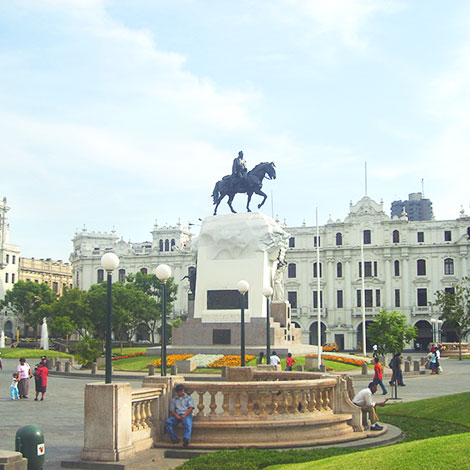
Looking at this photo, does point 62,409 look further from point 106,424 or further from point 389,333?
point 389,333

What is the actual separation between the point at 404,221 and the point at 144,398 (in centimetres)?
7417

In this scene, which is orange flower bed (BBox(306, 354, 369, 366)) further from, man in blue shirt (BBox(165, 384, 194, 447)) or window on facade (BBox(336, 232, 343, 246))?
window on facade (BBox(336, 232, 343, 246))

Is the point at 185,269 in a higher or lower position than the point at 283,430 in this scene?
higher

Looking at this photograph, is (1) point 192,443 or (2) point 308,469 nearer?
(2) point 308,469

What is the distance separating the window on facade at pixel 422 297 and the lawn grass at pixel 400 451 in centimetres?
6536

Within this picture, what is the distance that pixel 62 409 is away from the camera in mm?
20516

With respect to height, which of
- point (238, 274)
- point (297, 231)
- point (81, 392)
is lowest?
point (81, 392)

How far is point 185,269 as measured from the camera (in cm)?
9212

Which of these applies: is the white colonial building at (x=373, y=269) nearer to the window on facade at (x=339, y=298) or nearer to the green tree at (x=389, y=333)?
the window on facade at (x=339, y=298)

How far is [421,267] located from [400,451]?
77629 millimetres

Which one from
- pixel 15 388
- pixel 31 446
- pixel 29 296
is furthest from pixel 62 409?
pixel 29 296

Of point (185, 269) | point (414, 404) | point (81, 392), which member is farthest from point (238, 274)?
point (185, 269)

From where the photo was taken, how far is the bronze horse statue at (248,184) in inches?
1609

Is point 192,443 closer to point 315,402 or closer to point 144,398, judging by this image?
point 144,398
